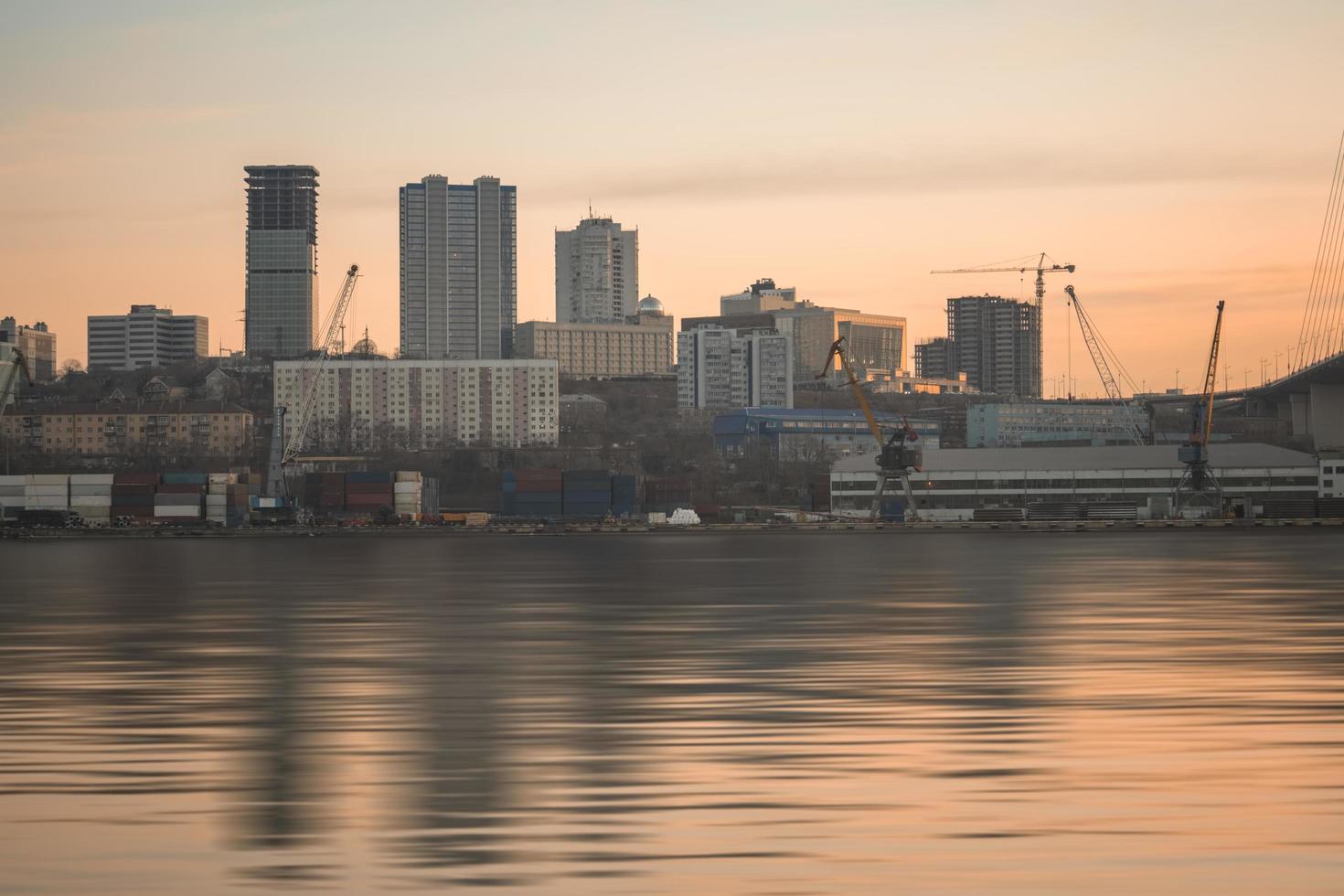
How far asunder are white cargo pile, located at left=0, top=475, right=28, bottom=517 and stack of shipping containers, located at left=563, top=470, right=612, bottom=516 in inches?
1726

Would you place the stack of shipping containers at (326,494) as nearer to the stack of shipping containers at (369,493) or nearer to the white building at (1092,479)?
the stack of shipping containers at (369,493)

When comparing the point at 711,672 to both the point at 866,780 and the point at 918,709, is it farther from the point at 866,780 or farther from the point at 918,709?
the point at 866,780

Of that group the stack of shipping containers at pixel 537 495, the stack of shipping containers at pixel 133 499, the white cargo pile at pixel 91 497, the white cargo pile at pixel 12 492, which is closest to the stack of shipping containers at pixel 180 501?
the stack of shipping containers at pixel 133 499

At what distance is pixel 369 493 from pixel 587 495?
18.2m

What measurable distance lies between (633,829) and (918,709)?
6.27m

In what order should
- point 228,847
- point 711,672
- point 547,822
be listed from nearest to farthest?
point 228,847 < point 547,822 < point 711,672

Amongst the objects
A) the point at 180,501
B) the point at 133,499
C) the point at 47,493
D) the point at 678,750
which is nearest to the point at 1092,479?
the point at 180,501

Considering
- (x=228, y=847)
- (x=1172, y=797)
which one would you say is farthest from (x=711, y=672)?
(x=228, y=847)

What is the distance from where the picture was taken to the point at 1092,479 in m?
121

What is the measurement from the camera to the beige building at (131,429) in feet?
606

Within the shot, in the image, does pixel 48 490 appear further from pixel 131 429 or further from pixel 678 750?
pixel 678 750

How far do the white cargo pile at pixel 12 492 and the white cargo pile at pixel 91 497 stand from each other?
497cm

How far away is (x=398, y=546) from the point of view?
88.2 meters

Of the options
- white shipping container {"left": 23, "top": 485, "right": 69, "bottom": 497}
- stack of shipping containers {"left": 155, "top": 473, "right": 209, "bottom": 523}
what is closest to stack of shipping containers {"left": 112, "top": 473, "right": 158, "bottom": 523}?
stack of shipping containers {"left": 155, "top": 473, "right": 209, "bottom": 523}
